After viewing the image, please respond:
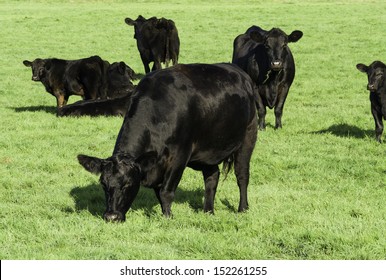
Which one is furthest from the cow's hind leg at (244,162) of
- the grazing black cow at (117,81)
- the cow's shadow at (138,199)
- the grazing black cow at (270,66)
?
the grazing black cow at (117,81)

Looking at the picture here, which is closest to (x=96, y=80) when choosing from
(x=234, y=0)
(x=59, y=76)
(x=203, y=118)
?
(x=59, y=76)

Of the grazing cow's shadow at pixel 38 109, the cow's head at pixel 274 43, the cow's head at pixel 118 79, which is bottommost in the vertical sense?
the grazing cow's shadow at pixel 38 109

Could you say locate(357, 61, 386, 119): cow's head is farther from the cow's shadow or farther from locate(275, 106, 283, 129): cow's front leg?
the cow's shadow

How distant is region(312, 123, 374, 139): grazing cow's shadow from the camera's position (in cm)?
1206

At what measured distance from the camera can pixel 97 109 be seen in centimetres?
1357

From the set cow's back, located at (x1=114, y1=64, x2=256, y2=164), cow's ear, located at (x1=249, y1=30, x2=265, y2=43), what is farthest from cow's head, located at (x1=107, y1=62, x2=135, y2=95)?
cow's back, located at (x1=114, y1=64, x2=256, y2=164)

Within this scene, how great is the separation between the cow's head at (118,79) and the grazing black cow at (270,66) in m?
3.34

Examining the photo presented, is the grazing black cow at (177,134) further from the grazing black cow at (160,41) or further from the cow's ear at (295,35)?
the grazing black cow at (160,41)

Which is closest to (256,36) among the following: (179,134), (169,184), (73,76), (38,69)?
(73,76)

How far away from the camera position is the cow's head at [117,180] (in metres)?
6.00

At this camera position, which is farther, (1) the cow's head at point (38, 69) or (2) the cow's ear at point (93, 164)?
(1) the cow's head at point (38, 69)

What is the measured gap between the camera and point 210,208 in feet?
24.1

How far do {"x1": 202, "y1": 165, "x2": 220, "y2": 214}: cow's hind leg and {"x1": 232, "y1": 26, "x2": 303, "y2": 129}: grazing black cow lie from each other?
501 centimetres
